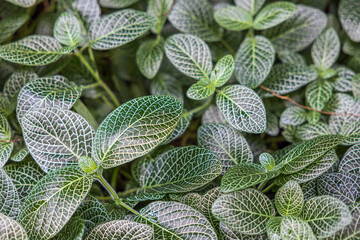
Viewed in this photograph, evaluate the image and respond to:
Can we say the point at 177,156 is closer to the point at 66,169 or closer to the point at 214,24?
the point at 66,169

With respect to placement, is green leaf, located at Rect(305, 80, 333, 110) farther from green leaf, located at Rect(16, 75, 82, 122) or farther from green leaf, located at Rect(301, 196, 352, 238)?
green leaf, located at Rect(16, 75, 82, 122)

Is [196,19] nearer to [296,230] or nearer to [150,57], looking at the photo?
[150,57]

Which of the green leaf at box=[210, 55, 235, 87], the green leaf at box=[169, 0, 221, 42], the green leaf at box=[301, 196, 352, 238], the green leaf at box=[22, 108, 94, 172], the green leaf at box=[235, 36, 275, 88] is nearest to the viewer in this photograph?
the green leaf at box=[301, 196, 352, 238]

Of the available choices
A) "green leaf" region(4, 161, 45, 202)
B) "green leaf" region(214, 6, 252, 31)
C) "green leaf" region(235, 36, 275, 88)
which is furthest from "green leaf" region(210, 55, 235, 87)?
"green leaf" region(4, 161, 45, 202)

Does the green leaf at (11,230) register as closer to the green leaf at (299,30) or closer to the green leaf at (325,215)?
the green leaf at (325,215)

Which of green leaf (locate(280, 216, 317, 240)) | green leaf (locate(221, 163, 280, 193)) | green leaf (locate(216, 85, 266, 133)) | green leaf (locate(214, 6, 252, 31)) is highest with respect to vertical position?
green leaf (locate(214, 6, 252, 31))

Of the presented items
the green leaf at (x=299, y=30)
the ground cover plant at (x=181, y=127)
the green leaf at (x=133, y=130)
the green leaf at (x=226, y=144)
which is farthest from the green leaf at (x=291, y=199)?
the green leaf at (x=299, y=30)
